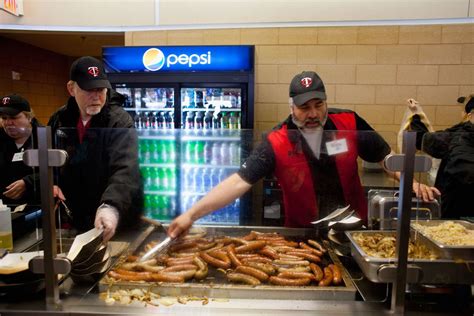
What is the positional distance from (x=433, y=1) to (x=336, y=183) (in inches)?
147

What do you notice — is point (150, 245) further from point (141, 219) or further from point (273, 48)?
point (273, 48)

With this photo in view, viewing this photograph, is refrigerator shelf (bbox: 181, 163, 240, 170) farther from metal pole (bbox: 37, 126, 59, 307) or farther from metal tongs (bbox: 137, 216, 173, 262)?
metal pole (bbox: 37, 126, 59, 307)

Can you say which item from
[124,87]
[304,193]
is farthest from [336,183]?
[124,87]

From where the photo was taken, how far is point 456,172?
217 cm

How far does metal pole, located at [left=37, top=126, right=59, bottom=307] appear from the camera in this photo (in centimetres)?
127

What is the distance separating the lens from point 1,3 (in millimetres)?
4777

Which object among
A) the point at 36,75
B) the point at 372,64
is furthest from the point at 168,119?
the point at 36,75

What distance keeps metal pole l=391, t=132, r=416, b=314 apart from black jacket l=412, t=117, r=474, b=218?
0.58m

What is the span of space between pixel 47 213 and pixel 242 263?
0.77m

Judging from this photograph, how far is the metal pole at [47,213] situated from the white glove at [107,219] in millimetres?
292

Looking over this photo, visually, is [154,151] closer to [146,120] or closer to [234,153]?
[234,153]

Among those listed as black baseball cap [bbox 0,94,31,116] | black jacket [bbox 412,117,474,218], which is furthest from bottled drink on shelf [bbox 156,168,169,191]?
black baseball cap [bbox 0,94,31,116]

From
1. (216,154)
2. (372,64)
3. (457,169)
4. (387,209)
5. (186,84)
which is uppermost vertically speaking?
(372,64)

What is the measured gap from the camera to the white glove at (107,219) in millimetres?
1578
